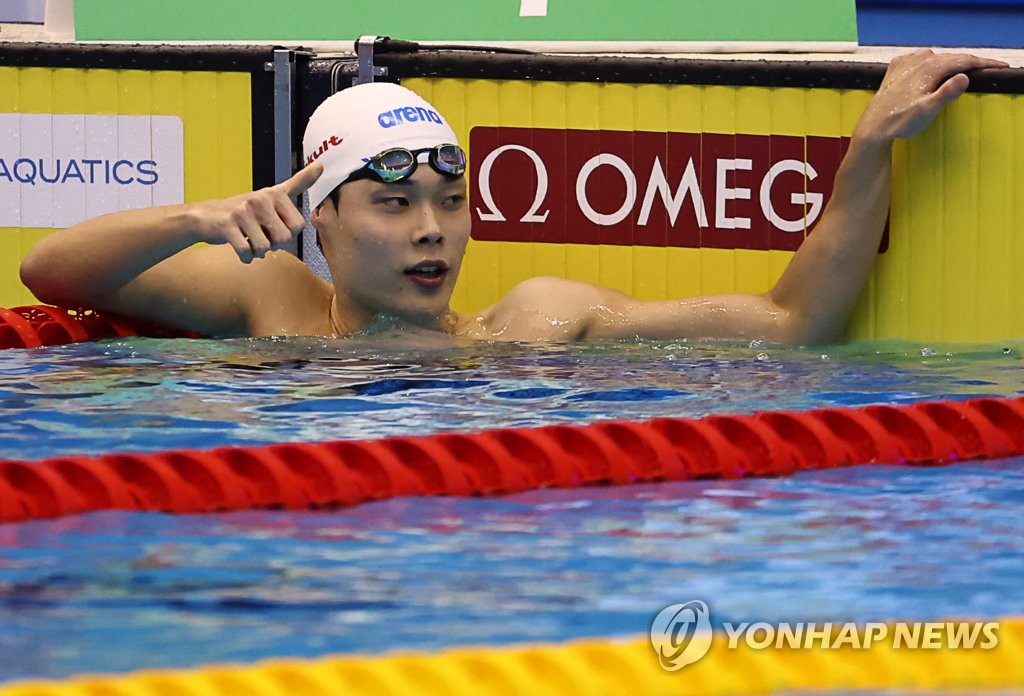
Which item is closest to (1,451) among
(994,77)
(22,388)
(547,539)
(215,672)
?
(22,388)

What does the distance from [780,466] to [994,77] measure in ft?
5.65

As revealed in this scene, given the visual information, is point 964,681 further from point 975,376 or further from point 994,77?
point 994,77

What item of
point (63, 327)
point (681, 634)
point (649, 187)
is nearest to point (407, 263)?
point (649, 187)

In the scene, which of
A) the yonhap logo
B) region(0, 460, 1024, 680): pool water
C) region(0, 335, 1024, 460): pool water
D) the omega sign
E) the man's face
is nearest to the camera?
the yonhap logo

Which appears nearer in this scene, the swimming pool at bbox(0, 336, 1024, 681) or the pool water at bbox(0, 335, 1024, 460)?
the swimming pool at bbox(0, 336, 1024, 681)

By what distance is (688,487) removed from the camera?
266cm

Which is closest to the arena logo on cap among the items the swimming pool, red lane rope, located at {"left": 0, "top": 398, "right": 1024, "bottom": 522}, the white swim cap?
the white swim cap

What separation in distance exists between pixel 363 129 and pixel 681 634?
2162 mm

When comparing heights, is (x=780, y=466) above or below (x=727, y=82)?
below

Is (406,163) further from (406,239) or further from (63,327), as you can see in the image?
(63,327)

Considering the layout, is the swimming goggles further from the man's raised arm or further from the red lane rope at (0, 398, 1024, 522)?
the red lane rope at (0, 398, 1024, 522)

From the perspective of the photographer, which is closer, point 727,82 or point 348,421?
point 348,421

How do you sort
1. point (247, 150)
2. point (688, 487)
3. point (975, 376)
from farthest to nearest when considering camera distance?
point (247, 150), point (975, 376), point (688, 487)

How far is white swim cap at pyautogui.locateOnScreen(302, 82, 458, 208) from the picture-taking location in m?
3.67
